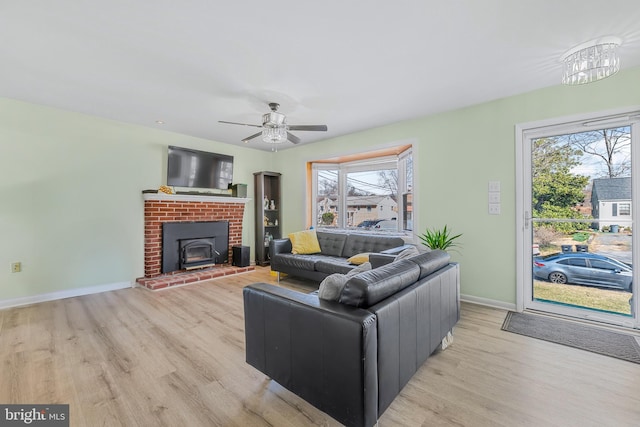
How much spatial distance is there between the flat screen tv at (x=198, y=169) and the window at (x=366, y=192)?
176cm

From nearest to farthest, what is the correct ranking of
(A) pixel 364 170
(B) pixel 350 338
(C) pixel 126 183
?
(B) pixel 350 338
(C) pixel 126 183
(A) pixel 364 170

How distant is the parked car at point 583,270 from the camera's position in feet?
9.04

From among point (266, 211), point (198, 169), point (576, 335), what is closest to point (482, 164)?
point (576, 335)

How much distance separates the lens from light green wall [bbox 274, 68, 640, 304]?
2838 millimetres

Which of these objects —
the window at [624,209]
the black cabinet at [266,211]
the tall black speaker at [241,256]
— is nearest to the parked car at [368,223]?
the black cabinet at [266,211]

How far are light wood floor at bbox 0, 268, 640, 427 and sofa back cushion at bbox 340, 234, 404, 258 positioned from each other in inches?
56.9

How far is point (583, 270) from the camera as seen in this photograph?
296 cm

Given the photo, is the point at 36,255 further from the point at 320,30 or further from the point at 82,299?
the point at 320,30

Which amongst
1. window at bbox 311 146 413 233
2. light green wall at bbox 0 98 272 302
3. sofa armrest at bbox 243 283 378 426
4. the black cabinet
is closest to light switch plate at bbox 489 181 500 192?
window at bbox 311 146 413 233

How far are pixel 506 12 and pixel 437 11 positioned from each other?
48cm

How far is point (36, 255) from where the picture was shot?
11.3ft

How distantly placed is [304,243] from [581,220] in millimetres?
3565

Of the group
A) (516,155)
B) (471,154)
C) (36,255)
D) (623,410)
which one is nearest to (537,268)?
(516,155)

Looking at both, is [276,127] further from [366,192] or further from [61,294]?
[61,294]
